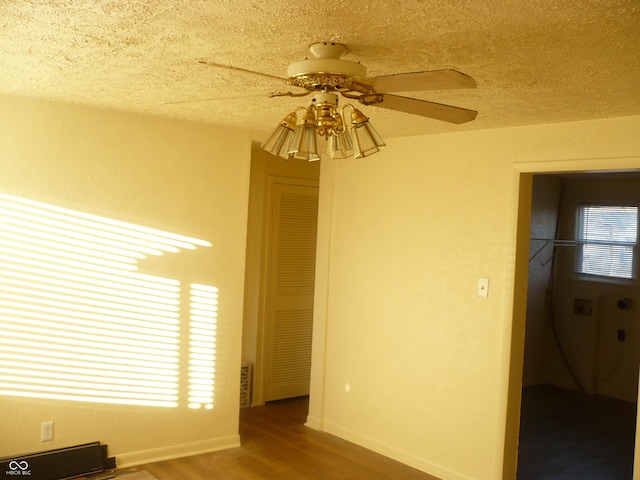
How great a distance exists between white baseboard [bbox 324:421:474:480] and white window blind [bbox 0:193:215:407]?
1248mm

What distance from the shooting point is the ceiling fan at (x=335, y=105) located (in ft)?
6.52

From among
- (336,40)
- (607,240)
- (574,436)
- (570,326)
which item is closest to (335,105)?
(336,40)

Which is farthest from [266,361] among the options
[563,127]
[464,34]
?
→ [464,34]

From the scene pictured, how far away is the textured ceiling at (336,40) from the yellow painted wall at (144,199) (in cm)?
43

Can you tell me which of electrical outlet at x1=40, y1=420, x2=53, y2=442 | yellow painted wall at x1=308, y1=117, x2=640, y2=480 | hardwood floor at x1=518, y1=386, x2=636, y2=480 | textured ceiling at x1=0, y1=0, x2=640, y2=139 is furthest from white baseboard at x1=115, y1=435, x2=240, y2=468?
textured ceiling at x1=0, y1=0, x2=640, y2=139

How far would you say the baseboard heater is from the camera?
134 inches

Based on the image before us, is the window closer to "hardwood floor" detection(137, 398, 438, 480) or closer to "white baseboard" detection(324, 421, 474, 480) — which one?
"white baseboard" detection(324, 421, 474, 480)

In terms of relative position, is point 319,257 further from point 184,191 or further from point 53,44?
point 53,44

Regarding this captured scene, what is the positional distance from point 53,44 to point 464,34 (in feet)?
4.82

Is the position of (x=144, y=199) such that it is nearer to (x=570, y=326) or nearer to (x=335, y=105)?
(x=335, y=105)

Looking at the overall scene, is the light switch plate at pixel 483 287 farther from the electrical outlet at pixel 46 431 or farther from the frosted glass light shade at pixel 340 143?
the electrical outlet at pixel 46 431

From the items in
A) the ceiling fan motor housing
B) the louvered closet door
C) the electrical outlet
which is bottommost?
the electrical outlet

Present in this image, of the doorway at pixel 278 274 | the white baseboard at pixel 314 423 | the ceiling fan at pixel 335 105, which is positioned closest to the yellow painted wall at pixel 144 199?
the white baseboard at pixel 314 423

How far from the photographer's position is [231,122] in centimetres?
403
